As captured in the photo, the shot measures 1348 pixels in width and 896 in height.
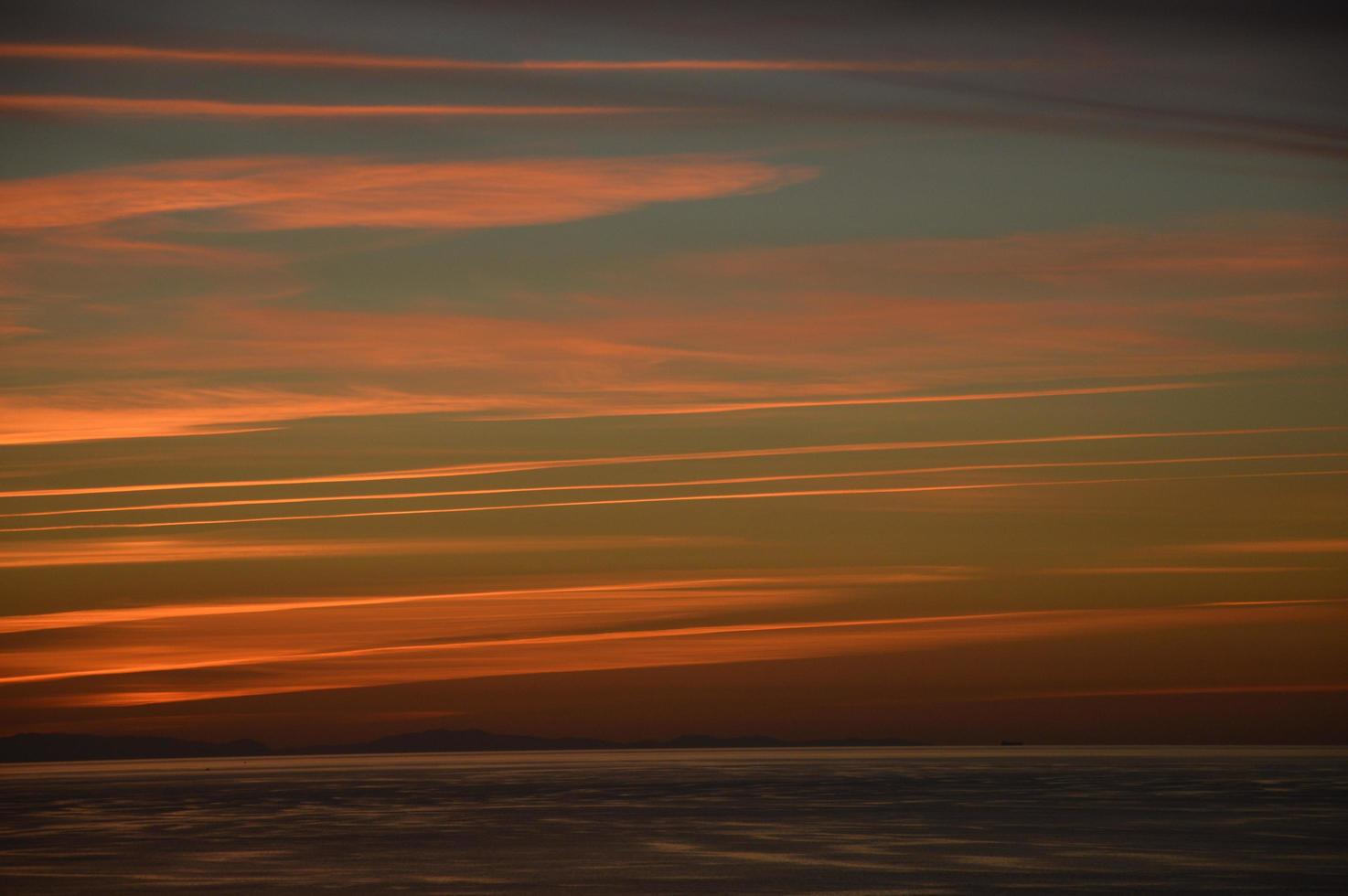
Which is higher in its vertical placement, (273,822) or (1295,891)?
(273,822)

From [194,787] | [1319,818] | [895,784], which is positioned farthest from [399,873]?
[194,787]

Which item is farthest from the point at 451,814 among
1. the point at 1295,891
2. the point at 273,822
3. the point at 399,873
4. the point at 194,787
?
the point at 194,787

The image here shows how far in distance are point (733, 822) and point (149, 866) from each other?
91.6ft

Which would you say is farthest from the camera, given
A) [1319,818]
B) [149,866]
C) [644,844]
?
[1319,818]

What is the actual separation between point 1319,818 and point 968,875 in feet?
99.5

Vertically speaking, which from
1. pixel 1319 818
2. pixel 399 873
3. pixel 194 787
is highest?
pixel 194 787

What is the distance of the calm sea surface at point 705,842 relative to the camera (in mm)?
45406

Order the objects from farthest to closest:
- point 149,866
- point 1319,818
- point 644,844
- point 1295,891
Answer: point 1319,818
point 644,844
point 149,866
point 1295,891

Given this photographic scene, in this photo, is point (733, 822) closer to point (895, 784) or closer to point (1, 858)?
point (1, 858)

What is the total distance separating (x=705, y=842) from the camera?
60.1m

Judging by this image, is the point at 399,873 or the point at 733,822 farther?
the point at 733,822

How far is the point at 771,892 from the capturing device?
43125 millimetres

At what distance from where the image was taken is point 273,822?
78.1 m

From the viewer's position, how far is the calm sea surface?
45.4m
